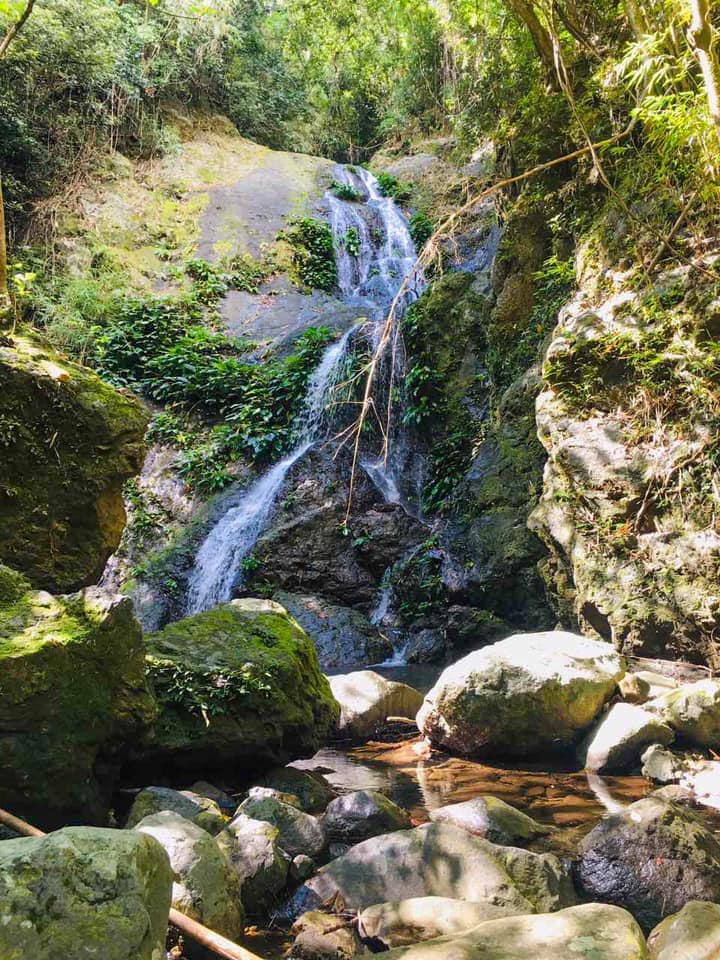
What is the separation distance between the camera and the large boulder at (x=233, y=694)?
4.19m

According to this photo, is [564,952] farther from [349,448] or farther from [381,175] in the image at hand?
[381,175]

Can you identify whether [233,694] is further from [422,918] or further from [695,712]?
[695,712]

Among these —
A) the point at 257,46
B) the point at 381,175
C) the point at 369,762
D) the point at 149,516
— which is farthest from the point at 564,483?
the point at 257,46

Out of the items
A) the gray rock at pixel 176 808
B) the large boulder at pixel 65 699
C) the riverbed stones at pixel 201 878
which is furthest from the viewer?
the gray rock at pixel 176 808

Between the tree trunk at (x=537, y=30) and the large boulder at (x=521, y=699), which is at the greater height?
the tree trunk at (x=537, y=30)

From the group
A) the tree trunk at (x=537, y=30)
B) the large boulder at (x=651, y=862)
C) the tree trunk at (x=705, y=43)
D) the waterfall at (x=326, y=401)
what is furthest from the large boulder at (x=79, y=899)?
the tree trunk at (x=537, y=30)

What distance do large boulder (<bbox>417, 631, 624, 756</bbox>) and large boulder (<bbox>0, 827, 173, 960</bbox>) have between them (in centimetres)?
337

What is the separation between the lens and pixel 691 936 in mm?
2211

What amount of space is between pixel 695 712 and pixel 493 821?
1.95m

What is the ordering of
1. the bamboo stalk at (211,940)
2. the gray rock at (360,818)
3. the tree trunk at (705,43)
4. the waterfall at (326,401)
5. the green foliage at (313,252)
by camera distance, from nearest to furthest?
the bamboo stalk at (211,940)
the gray rock at (360,818)
the tree trunk at (705,43)
the waterfall at (326,401)
the green foliage at (313,252)

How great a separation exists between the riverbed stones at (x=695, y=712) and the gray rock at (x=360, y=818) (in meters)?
2.10

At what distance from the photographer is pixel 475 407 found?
10297mm

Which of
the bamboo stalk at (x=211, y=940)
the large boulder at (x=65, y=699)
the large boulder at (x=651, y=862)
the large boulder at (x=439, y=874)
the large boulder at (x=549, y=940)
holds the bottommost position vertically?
the large boulder at (x=651, y=862)

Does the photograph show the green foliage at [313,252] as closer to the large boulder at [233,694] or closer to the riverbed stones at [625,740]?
the large boulder at [233,694]
